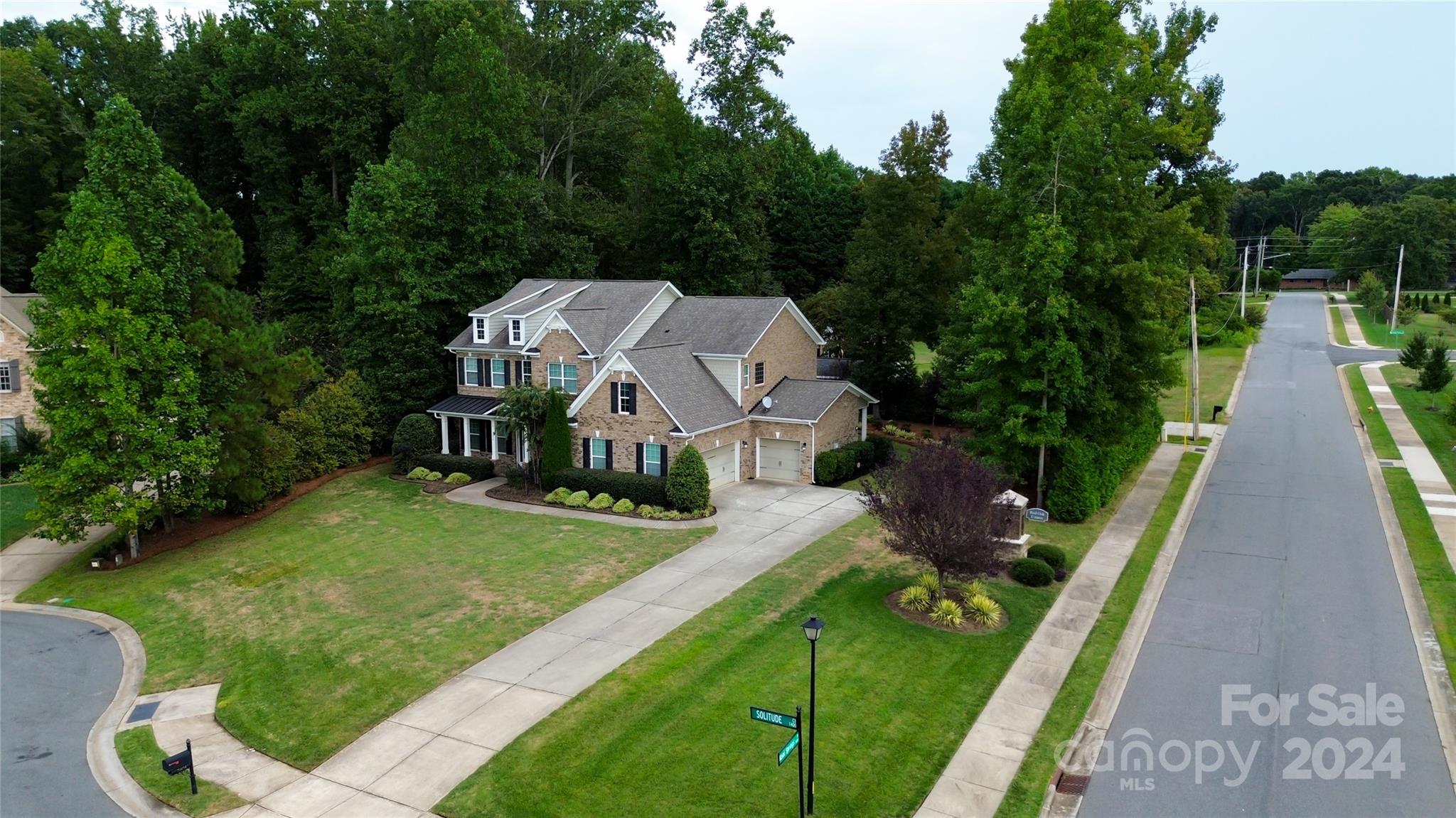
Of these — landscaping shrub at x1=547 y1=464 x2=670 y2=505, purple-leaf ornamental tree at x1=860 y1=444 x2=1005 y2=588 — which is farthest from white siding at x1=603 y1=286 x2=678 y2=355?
purple-leaf ornamental tree at x1=860 y1=444 x2=1005 y2=588

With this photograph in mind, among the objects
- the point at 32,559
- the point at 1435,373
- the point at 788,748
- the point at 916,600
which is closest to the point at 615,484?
the point at 916,600

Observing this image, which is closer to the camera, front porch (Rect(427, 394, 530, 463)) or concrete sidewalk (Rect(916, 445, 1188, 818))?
concrete sidewalk (Rect(916, 445, 1188, 818))

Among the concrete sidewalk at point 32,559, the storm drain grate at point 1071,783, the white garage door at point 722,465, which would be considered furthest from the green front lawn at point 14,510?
the storm drain grate at point 1071,783

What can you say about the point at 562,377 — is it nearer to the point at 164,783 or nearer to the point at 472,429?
the point at 472,429

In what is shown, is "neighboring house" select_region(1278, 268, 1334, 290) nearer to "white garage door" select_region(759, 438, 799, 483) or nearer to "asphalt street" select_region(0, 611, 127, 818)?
"white garage door" select_region(759, 438, 799, 483)

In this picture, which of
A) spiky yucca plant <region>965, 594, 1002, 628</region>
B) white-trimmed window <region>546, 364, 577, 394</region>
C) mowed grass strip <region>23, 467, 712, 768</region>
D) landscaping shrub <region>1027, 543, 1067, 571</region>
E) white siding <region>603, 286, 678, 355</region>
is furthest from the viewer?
white siding <region>603, 286, 678, 355</region>

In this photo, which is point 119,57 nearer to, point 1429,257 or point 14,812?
point 14,812
